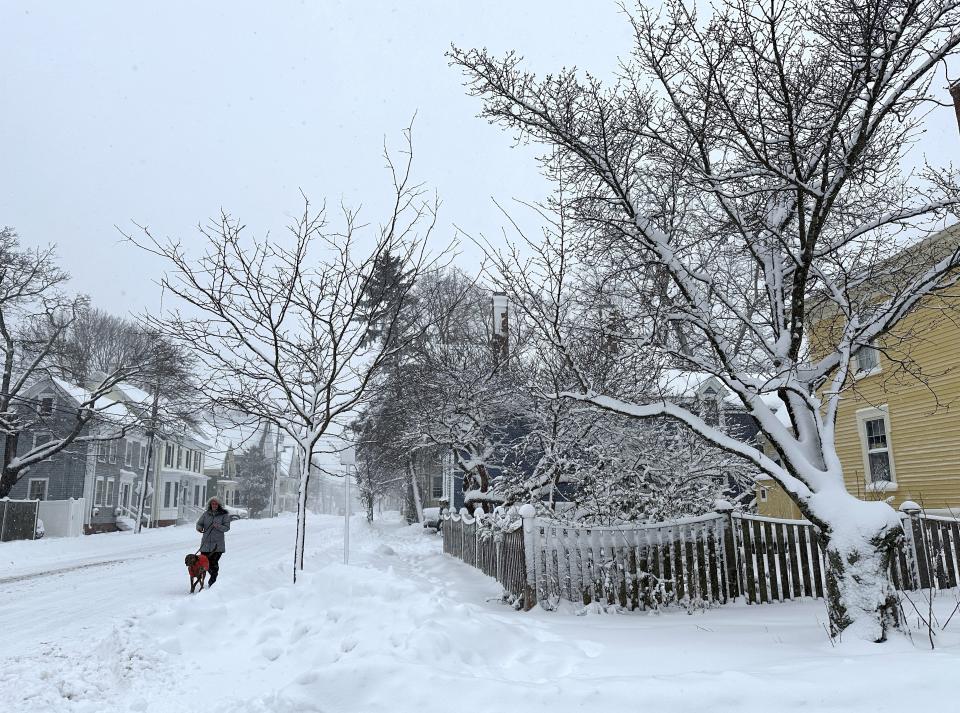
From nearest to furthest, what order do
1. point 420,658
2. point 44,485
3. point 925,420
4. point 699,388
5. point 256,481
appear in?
point 420,658
point 699,388
point 925,420
point 44,485
point 256,481

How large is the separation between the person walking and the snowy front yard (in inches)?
63.0

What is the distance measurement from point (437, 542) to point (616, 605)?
1771 centimetres

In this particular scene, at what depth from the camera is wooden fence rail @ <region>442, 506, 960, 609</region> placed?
26.4ft

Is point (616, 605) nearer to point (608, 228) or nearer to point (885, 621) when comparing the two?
point (885, 621)

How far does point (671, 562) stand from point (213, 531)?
7542 mm

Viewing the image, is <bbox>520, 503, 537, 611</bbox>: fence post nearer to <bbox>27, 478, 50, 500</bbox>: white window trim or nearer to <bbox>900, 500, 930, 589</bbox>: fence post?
<bbox>900, 500, 930, 589</bbox>: fence post

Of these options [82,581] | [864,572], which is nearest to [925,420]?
[864,572]

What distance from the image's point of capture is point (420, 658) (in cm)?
484

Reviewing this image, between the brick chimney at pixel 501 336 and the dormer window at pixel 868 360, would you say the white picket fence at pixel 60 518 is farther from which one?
the dormer window at pixel 868 360

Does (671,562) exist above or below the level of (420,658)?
above

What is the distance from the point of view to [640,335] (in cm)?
715

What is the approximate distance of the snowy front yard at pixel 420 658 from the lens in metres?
3.78

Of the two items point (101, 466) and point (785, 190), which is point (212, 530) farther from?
point (101, 466)

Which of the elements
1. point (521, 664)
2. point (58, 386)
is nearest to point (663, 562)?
point (521, 664)
